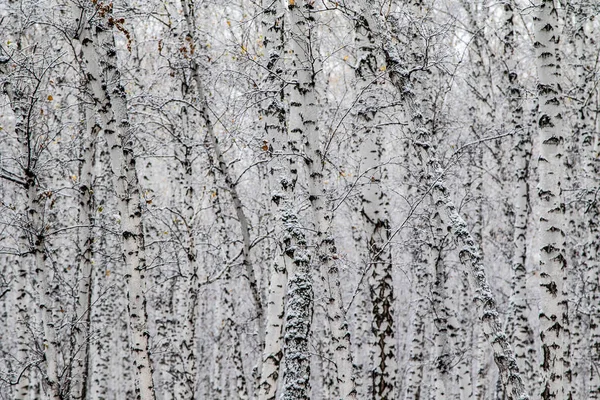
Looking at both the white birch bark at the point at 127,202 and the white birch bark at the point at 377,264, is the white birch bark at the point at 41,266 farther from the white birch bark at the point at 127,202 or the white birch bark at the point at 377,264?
the white birch bark at the point at 377,264

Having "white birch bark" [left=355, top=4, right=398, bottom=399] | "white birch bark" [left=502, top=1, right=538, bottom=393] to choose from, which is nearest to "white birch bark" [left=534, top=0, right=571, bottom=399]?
"white birch bark" [left=355, top=4, right=398, bottom=399]

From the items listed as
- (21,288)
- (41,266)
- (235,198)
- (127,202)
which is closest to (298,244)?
(127,202)

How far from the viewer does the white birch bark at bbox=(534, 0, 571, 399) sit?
5305mm

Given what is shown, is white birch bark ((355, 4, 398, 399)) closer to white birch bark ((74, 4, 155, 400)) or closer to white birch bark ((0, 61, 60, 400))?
white birch bark ((74, 4, 155, 400))

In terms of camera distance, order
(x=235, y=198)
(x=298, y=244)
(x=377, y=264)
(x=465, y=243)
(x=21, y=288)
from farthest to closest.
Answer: (x=21, y=288) → (x=235, y=198) → (x=377, y=264) → (x=298, y=244) → (x=465, y=243)

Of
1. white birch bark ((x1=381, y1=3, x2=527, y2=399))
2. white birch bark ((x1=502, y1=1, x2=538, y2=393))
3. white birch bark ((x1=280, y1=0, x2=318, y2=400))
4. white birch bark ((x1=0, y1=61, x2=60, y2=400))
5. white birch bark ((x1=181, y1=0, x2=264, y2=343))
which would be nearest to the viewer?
white birch bark ((x1=381, y1=3, x2=527, y2=399))

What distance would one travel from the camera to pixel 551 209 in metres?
5.44

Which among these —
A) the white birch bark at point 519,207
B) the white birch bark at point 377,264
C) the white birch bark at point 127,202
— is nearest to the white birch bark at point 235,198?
the white birch bark at point 127,202

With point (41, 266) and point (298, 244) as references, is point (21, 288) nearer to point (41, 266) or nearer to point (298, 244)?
point (41, 266)

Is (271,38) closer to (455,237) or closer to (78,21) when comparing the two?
(78,21)

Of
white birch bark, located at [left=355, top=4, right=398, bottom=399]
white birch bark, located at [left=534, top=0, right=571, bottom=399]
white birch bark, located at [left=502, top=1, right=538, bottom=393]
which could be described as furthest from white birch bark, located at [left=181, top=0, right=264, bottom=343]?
white birch bark, located at [left=502, top=1, right=538, bottom=393]

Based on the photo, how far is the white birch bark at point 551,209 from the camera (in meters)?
5.30

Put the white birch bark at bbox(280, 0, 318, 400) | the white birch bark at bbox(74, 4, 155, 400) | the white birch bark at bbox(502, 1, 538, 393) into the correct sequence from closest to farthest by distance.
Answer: the white birch bark at bbox(280, 0, 318, 400)
the white birch bark at bbox(74, 4, 155, 400)
the white birch bark at bbox(502, 1, 538, 393)

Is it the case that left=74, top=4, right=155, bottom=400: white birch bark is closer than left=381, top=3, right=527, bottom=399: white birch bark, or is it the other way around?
left=381, top=3, right=527, bottom=399: white birch bark
